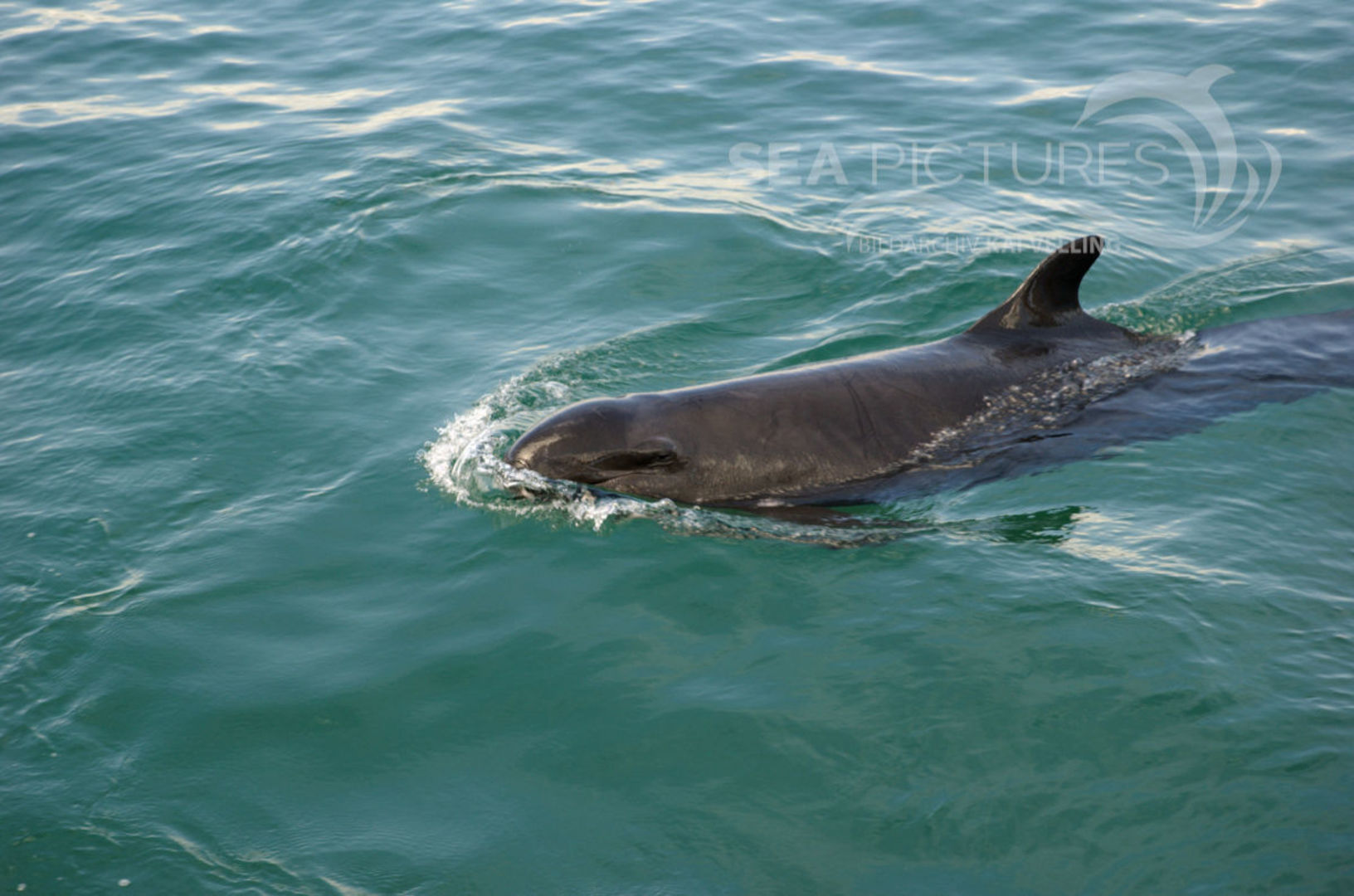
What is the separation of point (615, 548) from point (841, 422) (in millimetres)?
1822

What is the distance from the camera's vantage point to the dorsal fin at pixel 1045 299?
8.58 meters

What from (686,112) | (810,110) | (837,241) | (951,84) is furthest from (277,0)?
(837,241)

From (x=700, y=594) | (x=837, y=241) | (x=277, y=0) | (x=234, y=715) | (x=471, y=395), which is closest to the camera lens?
(x=234, y=715)

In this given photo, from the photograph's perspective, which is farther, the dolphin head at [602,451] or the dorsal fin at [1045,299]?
the dorsal fin at [1045,299]

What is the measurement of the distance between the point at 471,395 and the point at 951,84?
951 cm

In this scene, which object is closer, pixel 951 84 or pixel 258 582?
pixel 258 582

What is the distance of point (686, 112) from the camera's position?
49.4ft

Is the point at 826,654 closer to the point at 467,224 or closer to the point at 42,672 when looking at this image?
the point at 42,672
